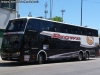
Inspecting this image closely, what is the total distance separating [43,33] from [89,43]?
8.56 meters

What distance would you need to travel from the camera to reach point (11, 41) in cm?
1944

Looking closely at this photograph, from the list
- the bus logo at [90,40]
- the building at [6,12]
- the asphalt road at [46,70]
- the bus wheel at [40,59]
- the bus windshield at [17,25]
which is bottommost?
the asphalt road at [46,70]

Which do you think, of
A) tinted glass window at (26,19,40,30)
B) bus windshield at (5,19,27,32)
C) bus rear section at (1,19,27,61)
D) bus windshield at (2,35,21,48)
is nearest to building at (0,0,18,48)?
bus windshield at (5,19,27,32)

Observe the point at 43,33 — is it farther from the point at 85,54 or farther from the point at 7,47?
the point at 85,54

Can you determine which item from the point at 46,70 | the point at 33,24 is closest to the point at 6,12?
the point at 33,24

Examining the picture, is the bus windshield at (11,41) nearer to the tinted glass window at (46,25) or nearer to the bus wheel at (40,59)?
the tinted glass window at (46,25)

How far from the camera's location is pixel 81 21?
44.1 metres

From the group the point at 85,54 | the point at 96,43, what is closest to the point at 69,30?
the point at 85,54

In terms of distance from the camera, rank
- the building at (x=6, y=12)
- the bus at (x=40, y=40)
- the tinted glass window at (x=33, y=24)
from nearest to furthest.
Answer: the bus at (x=40, y=40) < the tinted glass window at (x=33, y=24) < the building at (x=6, y=12)

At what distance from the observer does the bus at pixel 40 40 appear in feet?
62.4

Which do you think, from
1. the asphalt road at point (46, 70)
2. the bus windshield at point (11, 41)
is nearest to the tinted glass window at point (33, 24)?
the bus windshield at point (11, 41)

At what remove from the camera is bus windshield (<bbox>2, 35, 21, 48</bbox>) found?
19.1m

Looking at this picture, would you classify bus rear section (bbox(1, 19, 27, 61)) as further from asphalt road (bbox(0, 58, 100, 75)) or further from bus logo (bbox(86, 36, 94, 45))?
bus logo (bbox(86, 36, 94, 45))

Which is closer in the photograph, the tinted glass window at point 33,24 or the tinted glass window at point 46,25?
the tinted glass window at point 33,24
